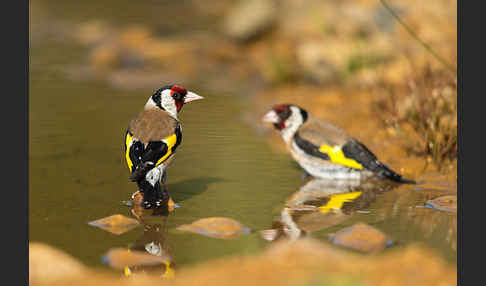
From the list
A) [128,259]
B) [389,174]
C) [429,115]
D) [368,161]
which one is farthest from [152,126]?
[429,115]

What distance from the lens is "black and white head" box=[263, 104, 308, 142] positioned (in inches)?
316

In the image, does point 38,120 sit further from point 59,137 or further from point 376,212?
point 376,212

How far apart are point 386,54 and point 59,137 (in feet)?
19.3

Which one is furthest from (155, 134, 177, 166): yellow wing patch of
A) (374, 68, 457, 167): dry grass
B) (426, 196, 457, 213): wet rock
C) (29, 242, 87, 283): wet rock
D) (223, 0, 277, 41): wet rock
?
(223, 0, 277, 41): wet rock

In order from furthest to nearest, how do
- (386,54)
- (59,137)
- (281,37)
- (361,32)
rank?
1. (281,37)
2. (361,32)
3. (386,54)
4. (59,137)

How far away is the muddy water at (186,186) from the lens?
5.73m

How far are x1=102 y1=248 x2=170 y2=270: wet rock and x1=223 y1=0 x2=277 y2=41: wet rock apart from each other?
423 inches

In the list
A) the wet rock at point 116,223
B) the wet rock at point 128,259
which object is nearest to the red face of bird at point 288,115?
the wet rock at point 116,223

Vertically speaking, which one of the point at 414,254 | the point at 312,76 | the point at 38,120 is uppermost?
the point at 312,76

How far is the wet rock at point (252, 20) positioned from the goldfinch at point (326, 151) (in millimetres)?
7748

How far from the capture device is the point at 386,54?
1217 cm

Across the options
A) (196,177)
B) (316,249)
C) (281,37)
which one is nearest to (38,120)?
(196,177)

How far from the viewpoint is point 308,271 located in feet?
16.2

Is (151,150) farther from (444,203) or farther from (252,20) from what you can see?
(252,20)
